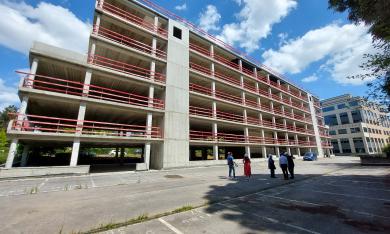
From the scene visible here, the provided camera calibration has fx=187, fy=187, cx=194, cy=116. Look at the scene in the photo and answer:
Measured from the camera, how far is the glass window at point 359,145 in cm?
5940

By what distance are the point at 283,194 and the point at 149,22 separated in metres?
23.1

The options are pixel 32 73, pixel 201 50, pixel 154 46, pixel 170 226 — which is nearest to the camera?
pixel 170 226

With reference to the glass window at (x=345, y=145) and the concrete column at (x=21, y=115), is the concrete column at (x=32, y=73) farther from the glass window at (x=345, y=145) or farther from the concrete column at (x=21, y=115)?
the glass window at (x=345, y=145)

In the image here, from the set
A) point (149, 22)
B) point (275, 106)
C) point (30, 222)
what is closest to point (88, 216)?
point (30, 222)

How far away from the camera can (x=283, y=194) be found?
8086mm

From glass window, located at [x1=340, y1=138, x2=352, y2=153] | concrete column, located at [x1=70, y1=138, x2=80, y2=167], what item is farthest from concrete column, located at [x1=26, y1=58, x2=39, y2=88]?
glass window, located at [x1=340, y1=138, x2=352, y2=153]

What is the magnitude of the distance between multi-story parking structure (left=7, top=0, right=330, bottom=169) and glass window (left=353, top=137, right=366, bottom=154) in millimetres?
46820

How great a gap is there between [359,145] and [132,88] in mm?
72419

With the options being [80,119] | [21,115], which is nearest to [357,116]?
[80,119]

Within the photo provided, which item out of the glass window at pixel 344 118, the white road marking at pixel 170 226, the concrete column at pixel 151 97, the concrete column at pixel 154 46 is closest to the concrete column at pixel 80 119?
the concrete column at pixel 151 97

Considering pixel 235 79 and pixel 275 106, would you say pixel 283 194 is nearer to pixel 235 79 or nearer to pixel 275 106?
pixel 235 79

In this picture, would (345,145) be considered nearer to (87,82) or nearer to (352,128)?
(352,128)

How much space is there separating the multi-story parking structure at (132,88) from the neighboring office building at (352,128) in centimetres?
4697

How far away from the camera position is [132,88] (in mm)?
21297
